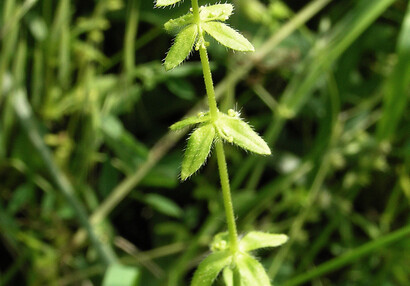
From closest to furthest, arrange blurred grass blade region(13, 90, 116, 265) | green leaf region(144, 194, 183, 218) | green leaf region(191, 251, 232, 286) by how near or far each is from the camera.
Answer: green leaf region(191, 251, 232, 286), blurred grass blade region(13, 90, 116, 265), green leaf region(144, 194, 183, 218)

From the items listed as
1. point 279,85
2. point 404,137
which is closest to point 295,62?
point 279,85

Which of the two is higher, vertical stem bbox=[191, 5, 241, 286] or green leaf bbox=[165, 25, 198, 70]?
green leaf bbox=[165, 25, 198, 70]

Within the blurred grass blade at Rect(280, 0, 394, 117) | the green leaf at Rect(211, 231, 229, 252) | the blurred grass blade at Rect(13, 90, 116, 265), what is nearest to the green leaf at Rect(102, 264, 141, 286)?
the blurred grass blade at Rect(13, 90, 116, 265)

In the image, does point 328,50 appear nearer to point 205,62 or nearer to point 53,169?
point 53,169

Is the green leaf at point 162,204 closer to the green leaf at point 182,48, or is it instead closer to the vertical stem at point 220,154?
the vertical stem at point 220,154

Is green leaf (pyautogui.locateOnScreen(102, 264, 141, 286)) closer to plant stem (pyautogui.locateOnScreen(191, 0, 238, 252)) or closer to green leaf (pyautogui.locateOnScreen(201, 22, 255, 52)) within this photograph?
plant stem (pyautogui.locateOnScreen(191, 0, 238, 252))

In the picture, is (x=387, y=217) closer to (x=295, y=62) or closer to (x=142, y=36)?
(x=295, y=62)

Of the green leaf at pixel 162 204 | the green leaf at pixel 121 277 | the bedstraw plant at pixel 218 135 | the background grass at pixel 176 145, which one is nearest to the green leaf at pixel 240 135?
the bedstraw plant at pixel 218 135
